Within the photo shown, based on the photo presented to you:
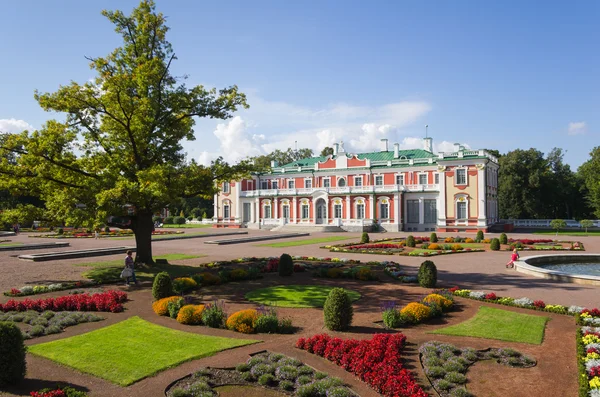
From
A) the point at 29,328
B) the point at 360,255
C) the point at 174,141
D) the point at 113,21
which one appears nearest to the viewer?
the point at 29,328

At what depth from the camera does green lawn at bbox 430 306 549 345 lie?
10508 millimetres

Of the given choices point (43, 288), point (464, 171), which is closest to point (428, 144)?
point (464, 171)

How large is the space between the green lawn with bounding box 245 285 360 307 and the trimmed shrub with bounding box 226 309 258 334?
2794 millimetres

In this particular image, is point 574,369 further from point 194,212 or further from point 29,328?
point 194,212

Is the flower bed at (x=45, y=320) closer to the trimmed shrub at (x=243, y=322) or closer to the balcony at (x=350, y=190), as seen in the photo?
the trimmed shrub at (x=243, y=322)

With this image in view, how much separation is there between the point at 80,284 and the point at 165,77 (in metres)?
9.55

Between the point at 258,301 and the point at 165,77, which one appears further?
the point at 165,77

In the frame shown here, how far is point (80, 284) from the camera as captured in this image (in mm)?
17141

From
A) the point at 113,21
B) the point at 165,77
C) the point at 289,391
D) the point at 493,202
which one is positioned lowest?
the point at 289,391

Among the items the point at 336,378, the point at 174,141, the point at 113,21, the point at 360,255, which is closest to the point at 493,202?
the point at 360,255

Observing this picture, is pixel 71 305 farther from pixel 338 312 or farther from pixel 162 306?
pixel 338 312

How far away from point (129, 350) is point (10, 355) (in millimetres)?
2454

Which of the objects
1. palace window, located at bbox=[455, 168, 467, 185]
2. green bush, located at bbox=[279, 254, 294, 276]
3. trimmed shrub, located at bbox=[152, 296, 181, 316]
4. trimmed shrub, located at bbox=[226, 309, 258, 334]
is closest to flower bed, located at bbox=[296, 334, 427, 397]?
trimmed shrub, located at bbox=[226, 309, 258, 334]

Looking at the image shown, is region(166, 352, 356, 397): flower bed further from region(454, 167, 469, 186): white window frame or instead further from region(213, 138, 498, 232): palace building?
region(454, 167, 469, 186): white window frame
